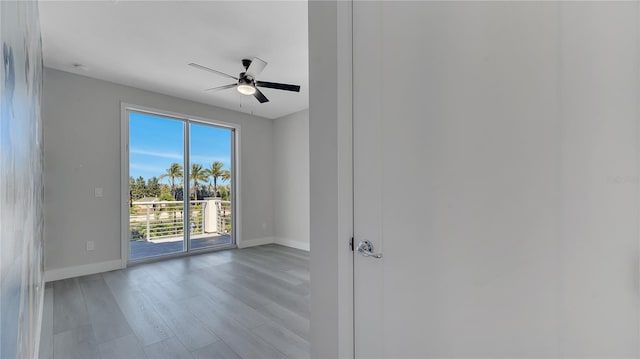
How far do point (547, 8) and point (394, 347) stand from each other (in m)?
1.15

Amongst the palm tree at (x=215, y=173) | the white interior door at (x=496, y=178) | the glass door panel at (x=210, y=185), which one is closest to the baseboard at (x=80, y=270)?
the glass door panel at (x=210, y=185)

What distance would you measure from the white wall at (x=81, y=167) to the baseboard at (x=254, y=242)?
1882 mm

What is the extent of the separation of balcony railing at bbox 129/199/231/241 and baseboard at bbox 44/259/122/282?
48cm

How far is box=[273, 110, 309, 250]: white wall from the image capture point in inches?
200

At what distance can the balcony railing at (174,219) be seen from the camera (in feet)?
13.5

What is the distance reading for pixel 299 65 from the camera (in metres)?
3.30

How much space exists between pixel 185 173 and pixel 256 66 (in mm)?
2531

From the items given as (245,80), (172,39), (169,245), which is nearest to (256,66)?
(245,80)

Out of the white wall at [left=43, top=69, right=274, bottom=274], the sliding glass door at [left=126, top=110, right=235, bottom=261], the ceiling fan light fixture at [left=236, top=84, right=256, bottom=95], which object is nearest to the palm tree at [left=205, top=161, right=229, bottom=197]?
the sliding glass door at [left=126, top=110, right=235, bottom=261]

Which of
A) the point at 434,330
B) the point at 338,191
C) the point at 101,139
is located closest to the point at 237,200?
the point at 101,139

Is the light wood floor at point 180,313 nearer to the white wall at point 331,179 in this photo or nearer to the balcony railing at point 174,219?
the balcony railing at point 174,219

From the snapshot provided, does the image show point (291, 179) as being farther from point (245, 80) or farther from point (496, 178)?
point (496, 178)

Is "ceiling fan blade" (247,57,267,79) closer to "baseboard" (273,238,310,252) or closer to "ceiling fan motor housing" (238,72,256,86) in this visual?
"ceiling fan motor housing" (238,72,256,86)

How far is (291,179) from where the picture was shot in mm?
5344
